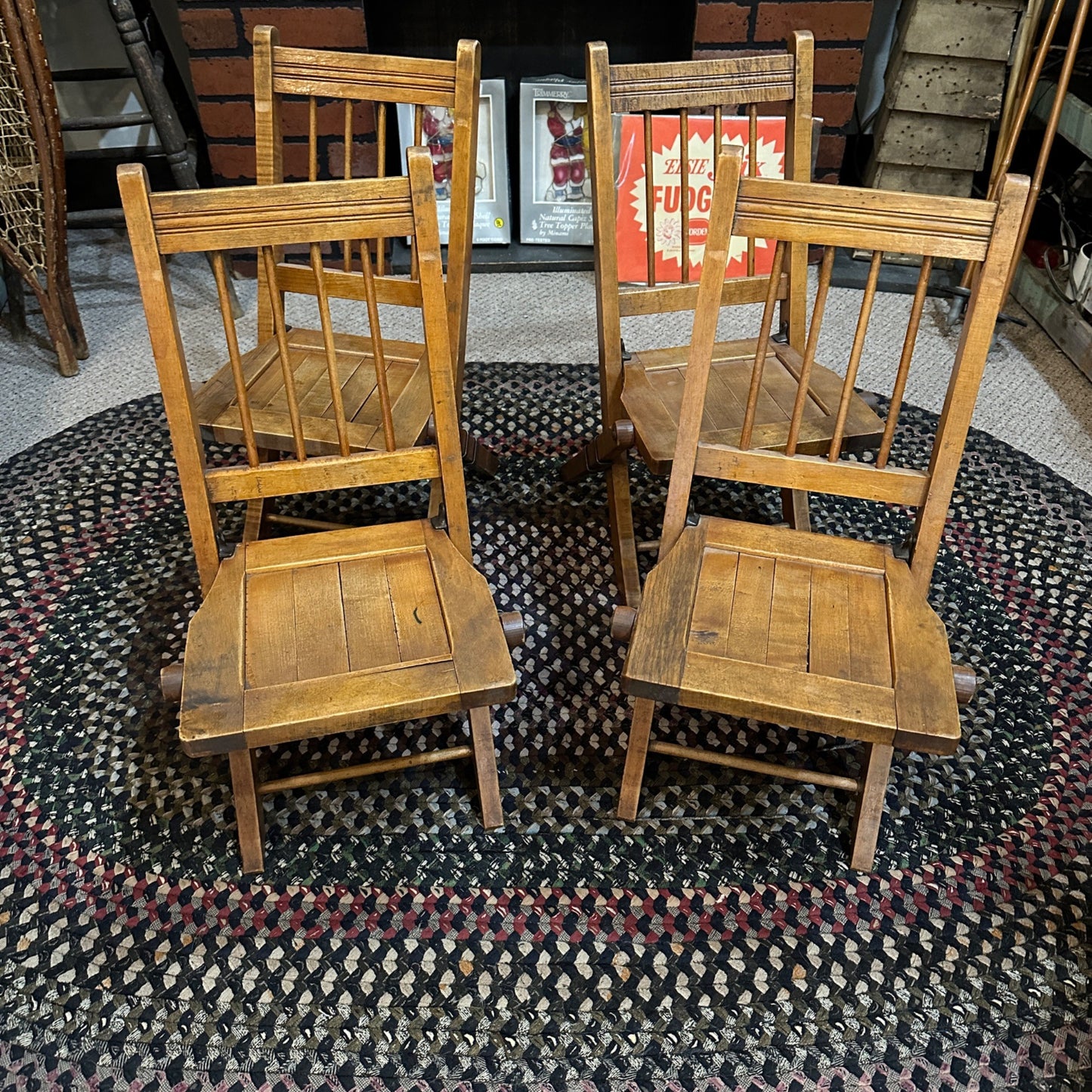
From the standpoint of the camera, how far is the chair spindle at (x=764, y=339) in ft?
4.36

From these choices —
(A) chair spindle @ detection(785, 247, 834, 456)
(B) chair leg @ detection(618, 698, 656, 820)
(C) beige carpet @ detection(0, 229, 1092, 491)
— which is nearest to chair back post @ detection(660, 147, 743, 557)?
(A) chair spindle @ detection(785, 247, 834, 456)

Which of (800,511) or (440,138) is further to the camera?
(440,138)

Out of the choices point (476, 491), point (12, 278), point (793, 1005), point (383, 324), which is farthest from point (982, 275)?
point (12, 278)

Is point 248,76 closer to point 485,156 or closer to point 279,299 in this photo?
point 485,156

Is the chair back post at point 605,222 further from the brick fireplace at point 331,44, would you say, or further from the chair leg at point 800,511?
the brick fireplace at point 331,44

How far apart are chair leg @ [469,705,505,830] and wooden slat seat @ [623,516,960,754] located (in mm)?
242

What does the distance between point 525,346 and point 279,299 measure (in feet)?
4.21

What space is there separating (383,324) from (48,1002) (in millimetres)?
1862

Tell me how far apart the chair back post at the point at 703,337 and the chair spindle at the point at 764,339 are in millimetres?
65

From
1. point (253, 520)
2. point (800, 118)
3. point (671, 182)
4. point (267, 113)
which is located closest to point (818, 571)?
point (800, 118)

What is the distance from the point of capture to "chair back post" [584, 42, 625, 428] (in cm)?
160

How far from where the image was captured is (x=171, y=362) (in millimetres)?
1268

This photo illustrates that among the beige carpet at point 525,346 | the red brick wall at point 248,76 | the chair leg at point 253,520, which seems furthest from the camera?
the red brick wall at point 248,76

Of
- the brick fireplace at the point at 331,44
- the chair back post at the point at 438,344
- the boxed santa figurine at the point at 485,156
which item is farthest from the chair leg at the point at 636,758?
the brick fireplace at the point at 331,44
